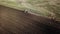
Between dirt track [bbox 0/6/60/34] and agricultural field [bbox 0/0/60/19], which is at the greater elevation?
agricultural field [bbox 0/0/60/19]

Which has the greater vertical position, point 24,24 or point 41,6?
point 41,6

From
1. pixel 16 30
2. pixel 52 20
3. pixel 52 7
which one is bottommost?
pixel 16 30

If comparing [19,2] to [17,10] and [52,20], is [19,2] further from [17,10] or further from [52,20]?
[52,20]

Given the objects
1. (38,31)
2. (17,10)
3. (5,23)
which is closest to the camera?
(38,31)

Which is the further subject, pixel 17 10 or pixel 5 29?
pixel 17 10

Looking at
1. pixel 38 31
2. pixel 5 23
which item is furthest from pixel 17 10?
pixel 38 31

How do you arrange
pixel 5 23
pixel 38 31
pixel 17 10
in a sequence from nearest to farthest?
pixel 38 31 → pixel 5 23 → pixel 17 10

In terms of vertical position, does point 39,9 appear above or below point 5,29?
above

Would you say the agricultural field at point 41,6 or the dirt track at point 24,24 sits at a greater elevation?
the agricultural field at point 41,6
